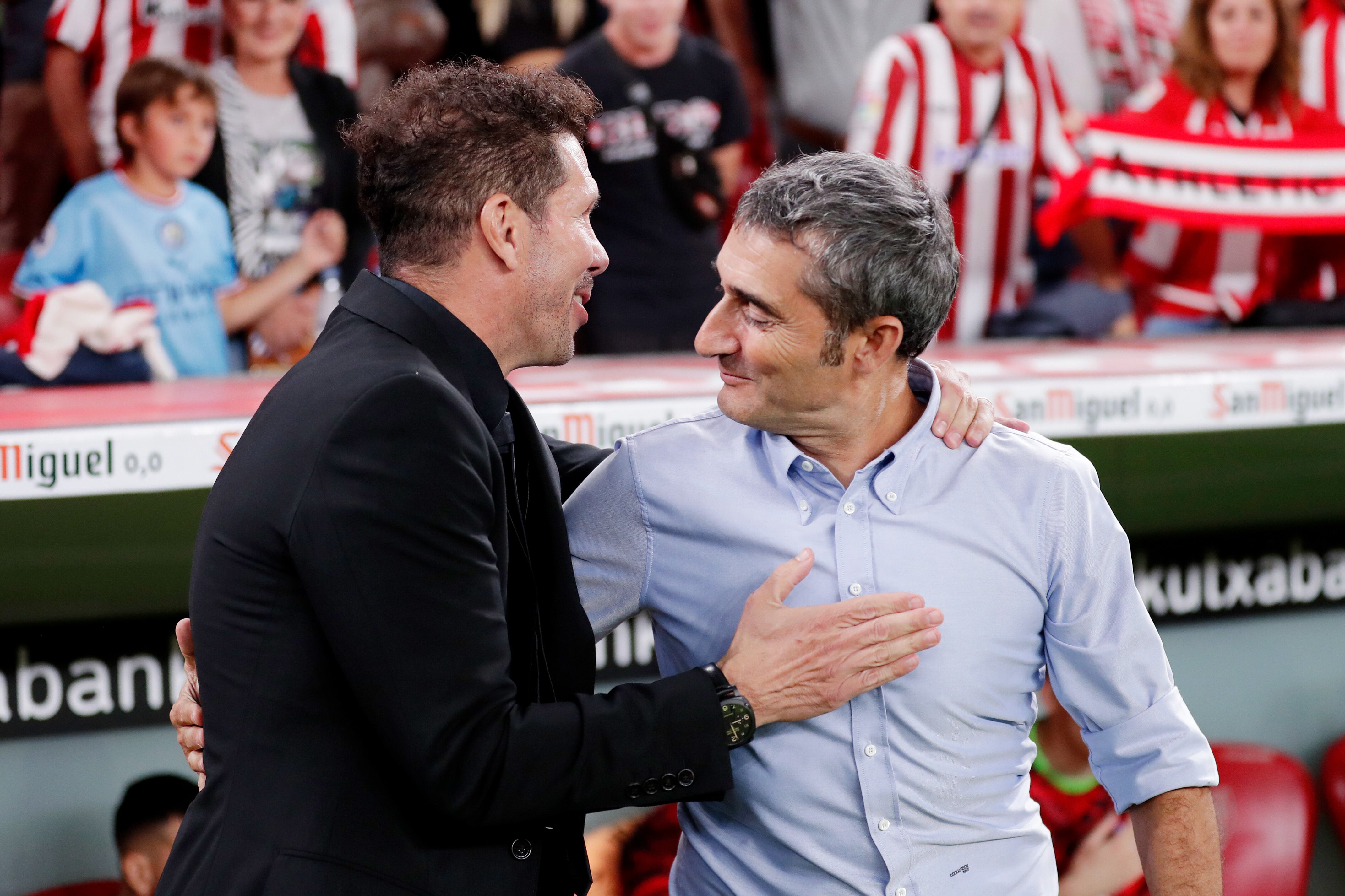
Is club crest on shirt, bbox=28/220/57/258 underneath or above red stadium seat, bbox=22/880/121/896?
above

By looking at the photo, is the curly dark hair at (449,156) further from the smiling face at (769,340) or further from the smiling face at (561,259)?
the smiling face at (769,340)

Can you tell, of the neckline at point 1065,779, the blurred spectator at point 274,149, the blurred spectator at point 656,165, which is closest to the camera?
the neckline at point 1065,779

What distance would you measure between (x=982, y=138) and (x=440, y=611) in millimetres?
2826

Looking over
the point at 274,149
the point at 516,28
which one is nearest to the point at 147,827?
the point at 274,149

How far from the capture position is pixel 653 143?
125 inches

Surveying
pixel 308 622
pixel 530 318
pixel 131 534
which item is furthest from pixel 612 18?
pixel 308 622

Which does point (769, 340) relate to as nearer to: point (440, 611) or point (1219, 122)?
point (440, 611)

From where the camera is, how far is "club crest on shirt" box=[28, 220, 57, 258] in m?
2.74

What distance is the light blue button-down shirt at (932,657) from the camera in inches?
51.0

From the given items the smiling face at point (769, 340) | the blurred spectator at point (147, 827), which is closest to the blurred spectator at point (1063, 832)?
the blurred spectator at point (147, 827)

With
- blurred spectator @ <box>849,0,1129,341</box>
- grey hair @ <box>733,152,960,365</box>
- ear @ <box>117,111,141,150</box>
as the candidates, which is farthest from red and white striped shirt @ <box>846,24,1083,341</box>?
grey hair @ <box>733,152,960,365</box>

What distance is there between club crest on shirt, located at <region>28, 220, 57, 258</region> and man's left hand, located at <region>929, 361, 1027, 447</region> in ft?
6.86

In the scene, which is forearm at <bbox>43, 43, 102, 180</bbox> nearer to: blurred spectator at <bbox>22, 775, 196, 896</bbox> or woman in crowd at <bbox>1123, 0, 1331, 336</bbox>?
blurred spectator at <bbox>22, 775, 196, 896</bbox>

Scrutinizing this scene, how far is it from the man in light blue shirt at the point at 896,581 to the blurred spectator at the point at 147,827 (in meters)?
1.02
